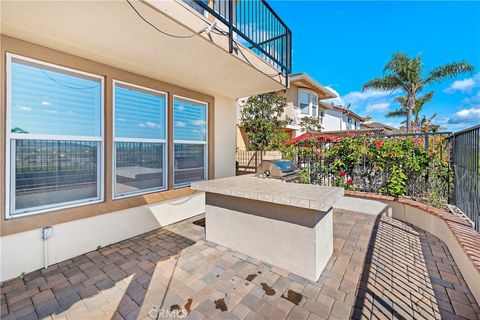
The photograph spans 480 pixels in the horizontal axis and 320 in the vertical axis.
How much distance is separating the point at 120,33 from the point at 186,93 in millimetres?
2369

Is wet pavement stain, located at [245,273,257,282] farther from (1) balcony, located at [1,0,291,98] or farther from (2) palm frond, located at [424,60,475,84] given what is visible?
(2) palm frond, located at [424,60,475,84]

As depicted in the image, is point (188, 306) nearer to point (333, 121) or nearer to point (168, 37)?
point (168, 37)

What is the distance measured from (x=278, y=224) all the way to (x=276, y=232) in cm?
13

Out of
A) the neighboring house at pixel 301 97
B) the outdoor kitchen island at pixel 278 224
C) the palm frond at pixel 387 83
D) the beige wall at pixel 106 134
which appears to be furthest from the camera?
the palm frond at pixel 387 83

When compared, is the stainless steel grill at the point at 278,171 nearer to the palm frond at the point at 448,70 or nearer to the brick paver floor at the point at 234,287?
the brick paver floor at the point at 234,287

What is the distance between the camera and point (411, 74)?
14055 millimetres

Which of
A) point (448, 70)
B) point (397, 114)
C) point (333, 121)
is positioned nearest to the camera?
point (448, 70)

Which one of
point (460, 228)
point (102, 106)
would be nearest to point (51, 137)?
point (102, 106)

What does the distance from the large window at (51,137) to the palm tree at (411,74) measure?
58.9 ft

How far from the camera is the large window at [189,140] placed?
5090 mm

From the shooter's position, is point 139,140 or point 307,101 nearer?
point 139,140

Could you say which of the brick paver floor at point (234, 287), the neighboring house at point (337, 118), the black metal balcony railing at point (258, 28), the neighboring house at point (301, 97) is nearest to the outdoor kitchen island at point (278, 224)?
the brick paver floor at point (234, 287)

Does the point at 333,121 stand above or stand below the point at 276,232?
above

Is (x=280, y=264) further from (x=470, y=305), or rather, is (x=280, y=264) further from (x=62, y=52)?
(x=62, y=52)
